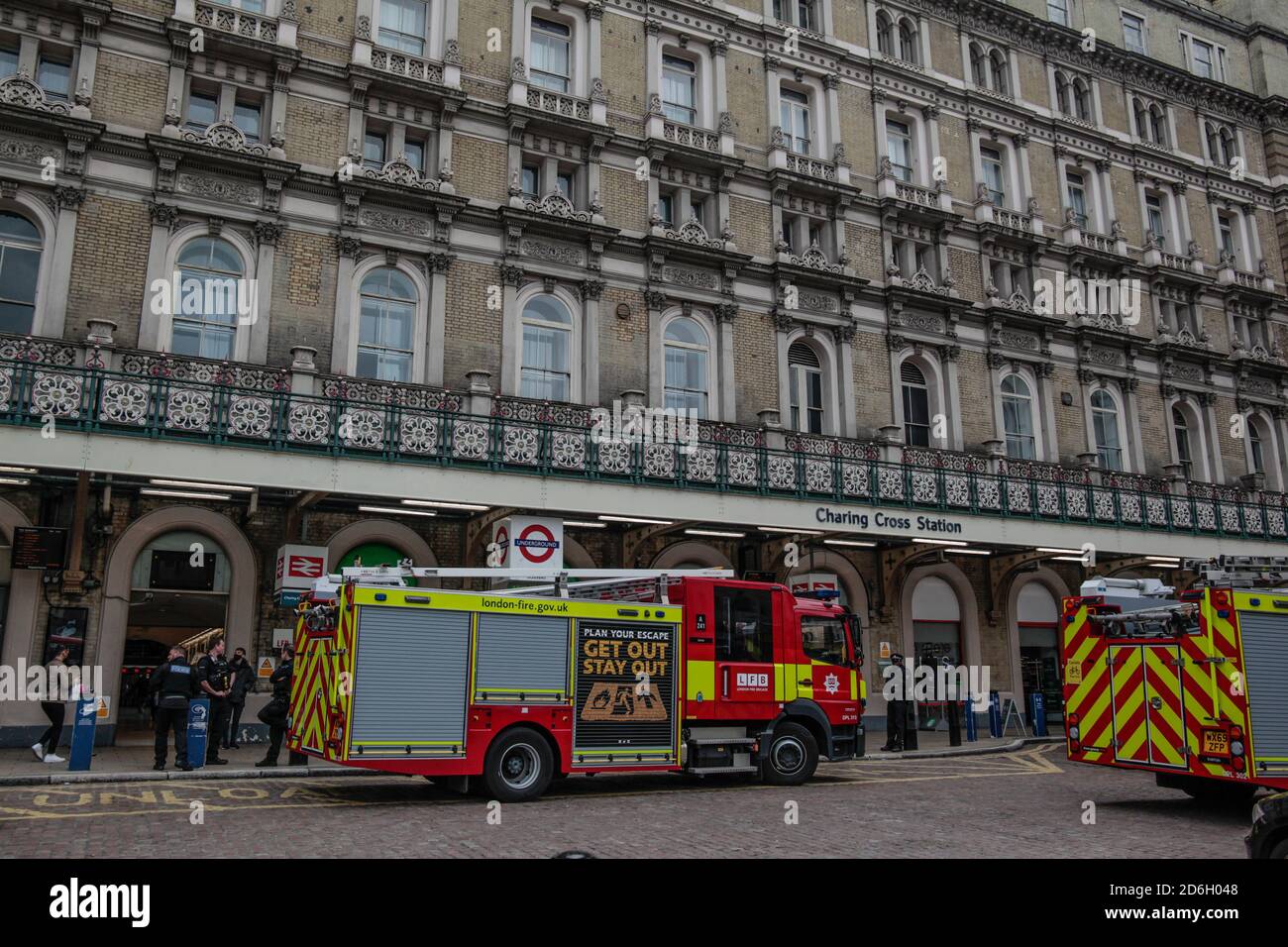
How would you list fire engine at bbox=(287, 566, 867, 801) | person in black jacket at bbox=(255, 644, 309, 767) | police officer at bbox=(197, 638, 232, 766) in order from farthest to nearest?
police officer at bbox=(197, 638, 232, 766) < person in black jacket at bbox=(255, 644, 309, 767) < fire engine at bbox=(287, 566, 867, 801)

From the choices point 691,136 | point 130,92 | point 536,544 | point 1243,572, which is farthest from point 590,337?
point 1243,572

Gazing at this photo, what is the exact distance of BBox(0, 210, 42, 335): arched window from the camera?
18.3 metres

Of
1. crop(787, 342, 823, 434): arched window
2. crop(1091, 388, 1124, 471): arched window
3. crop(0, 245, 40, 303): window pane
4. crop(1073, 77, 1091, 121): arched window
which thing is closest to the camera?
crop(0, 245, 40, 303): window pane

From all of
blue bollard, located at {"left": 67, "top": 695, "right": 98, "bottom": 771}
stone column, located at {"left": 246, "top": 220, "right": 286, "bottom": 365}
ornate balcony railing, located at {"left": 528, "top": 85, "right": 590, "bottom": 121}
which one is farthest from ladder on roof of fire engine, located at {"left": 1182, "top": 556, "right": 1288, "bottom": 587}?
ornate balcony railing, located at {"left": 528, "top": 85, "right": 590, "bottom": 121}

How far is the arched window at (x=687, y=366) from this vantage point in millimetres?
23984

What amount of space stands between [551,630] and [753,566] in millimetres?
10886

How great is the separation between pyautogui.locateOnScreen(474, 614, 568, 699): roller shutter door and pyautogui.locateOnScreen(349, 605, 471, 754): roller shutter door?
0.29 metres

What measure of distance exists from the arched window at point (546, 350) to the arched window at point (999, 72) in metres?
17.7

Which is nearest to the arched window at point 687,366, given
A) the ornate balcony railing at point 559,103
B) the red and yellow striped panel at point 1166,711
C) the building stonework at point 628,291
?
the building stonework at point 628,291

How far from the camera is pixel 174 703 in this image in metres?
14.6

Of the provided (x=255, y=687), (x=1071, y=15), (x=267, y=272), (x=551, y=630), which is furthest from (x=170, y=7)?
(x=1071, y=15)

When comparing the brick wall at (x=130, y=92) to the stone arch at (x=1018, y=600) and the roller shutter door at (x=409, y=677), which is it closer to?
the roller shutter door at (x=409, y=677)

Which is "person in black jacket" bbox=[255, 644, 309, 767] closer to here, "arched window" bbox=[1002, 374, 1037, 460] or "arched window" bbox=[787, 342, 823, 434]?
"arched window" bbox=[787, 342, 823, 434]

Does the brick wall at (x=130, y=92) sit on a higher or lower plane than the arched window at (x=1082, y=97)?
lower
